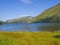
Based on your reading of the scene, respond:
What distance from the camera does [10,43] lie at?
49.3 ft

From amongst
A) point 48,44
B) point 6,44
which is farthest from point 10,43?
point 48,44

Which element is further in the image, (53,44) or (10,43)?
(53,44)

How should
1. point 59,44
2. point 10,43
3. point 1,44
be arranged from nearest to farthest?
point 1,44 → point 10,43 → point 59,44

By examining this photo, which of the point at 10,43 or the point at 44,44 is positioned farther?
the point at 44,44

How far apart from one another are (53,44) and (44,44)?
1229mm

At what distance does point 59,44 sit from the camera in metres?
19.7

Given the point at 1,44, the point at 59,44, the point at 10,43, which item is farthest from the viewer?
the point at 59,44

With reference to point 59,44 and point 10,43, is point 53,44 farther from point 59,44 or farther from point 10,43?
point 10,43

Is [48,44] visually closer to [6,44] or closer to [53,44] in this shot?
[53,44]

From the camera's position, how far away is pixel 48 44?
20375 millimetres

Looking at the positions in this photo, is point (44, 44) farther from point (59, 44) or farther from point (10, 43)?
point (10, 43)

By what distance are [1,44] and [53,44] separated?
795 cm

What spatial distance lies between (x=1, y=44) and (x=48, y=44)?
311 inches

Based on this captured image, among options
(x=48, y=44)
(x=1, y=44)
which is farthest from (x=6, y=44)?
(x=48, y=44)
